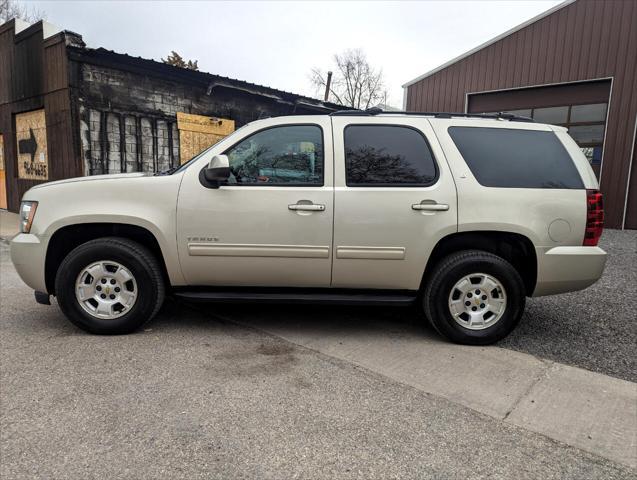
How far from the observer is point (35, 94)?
442 inches

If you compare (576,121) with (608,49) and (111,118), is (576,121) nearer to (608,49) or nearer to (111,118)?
(608,49)

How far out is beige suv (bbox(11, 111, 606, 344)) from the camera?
3.73 meters

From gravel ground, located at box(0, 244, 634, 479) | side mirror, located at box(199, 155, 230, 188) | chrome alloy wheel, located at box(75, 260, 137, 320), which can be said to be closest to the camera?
gravel ground, located at box(0, 244, 634, 479)

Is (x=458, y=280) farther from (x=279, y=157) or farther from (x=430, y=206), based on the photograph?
(x=279, y=157)

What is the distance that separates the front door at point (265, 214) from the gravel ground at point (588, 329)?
1.94 metres

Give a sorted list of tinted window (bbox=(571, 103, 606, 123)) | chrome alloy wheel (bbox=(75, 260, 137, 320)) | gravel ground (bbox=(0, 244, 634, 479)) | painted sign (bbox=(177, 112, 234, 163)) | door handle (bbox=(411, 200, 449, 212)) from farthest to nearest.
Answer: tinted window (bbox=(571, 103, 606, 123)) < painted sign (bbox=(177, 112, 234, 163)) < chrome alloy wheel (bbox=(75, 260, 137, 320)) < door handle (bbox=(411, 200, 449, 212)) < gravel ground (bbox=(0, 244, 634, 479))

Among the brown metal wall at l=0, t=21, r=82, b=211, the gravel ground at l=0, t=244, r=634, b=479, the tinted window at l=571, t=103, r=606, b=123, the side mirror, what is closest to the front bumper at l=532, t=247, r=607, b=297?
the gravel ground at l=0, t=244, r=634, b=479

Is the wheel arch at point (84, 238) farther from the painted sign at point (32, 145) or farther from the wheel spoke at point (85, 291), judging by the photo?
the painted sign at point (32, 145)

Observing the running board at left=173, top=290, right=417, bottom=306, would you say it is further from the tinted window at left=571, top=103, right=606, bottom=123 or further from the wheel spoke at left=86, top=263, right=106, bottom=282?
the tinted window at left=571, top=103, right=606, bottom=123

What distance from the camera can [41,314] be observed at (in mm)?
4504

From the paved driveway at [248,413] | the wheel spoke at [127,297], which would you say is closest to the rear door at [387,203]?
the paved driveway at [248,413]

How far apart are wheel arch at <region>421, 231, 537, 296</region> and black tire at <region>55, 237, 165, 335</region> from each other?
93.0 inches

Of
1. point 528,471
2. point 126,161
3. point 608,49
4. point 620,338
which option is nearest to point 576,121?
point 608,49

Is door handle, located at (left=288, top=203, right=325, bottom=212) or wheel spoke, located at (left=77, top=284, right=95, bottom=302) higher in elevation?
door handle, located at (left=288, top=203, right=325, bottom=212)
